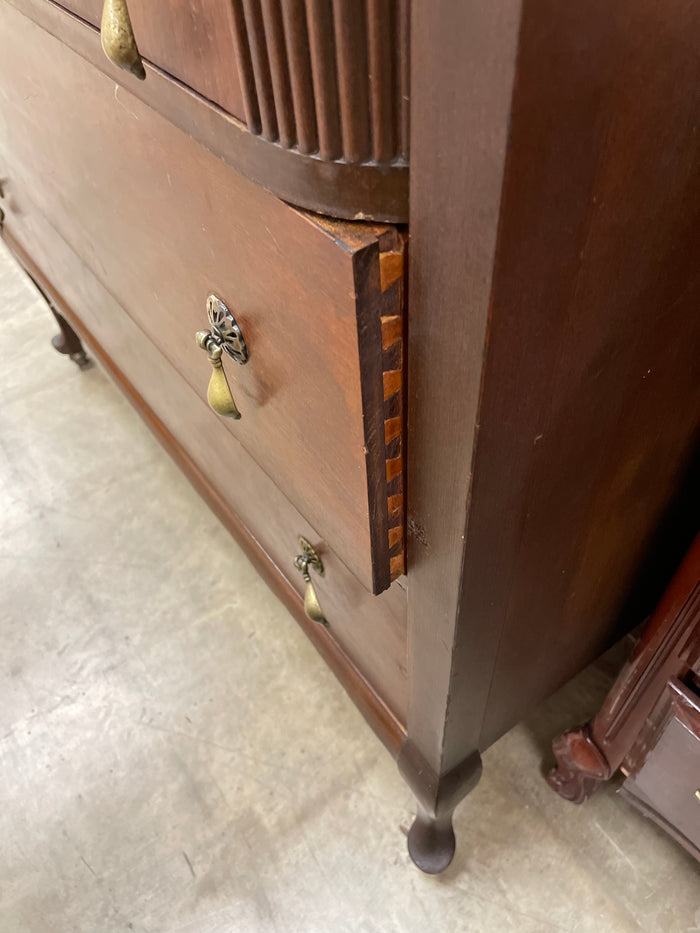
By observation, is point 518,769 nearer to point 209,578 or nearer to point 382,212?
point 209,578

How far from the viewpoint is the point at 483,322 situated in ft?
0.91

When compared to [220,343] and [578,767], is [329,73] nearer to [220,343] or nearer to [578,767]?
[220,343]

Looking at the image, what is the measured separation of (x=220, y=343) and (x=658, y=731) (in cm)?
56

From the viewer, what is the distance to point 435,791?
0.68 m

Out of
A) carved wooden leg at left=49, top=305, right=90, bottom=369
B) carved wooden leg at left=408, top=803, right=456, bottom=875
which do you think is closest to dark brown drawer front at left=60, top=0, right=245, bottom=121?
carved wooden leg at left=408, top=803, right=456, bottom=875

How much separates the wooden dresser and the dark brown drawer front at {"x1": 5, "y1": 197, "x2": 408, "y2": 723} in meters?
0.01

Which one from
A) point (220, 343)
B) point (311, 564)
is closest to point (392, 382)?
point (220, 343)

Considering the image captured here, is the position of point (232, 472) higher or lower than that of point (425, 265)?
lower

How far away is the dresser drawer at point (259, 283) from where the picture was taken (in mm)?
312

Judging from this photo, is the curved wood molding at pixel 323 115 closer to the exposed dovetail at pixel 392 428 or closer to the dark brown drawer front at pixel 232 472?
the exposed dovetail at pixel 392 428

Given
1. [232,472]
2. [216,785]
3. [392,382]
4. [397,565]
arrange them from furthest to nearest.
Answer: [216,785] → [232,472] → [397,565] → [392,382]

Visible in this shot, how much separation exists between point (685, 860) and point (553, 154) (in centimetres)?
88

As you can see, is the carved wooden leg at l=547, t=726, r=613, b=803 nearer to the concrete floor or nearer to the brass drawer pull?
the concrete floor

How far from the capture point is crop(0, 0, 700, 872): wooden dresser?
234 mm
